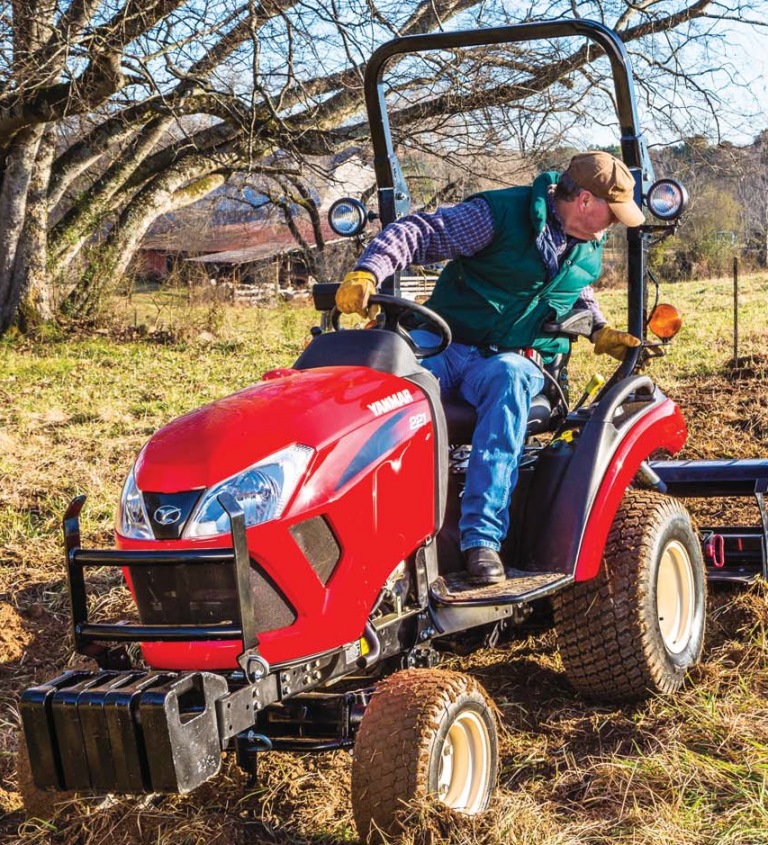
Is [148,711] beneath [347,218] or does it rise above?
beneath

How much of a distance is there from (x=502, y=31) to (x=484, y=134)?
802 cm

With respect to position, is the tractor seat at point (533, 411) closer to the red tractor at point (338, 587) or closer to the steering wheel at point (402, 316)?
the red tractor at point (338, 587)

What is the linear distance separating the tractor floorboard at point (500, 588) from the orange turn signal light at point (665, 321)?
Answer: 38.8 inches

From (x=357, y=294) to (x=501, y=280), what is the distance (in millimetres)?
766

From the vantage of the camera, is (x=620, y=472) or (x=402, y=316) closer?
(x=402, y=316)

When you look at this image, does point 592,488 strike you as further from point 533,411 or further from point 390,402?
point 390,402

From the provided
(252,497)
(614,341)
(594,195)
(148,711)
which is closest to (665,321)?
(614,341)

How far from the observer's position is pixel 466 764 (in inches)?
106

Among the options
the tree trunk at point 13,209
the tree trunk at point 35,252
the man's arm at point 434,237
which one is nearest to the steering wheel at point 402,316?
the man's arm at point 434,237

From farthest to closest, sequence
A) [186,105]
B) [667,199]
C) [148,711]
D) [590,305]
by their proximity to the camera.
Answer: [186,105] → [590,305] → [667,199] → [148,711]

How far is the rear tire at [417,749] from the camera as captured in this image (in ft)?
7.94

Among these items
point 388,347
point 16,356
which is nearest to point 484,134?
point 16,356

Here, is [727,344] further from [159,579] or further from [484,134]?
[159,579]

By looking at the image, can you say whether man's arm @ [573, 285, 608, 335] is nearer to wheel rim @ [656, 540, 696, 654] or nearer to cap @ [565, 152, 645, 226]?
cap @ [565, 152, 645, 226]
